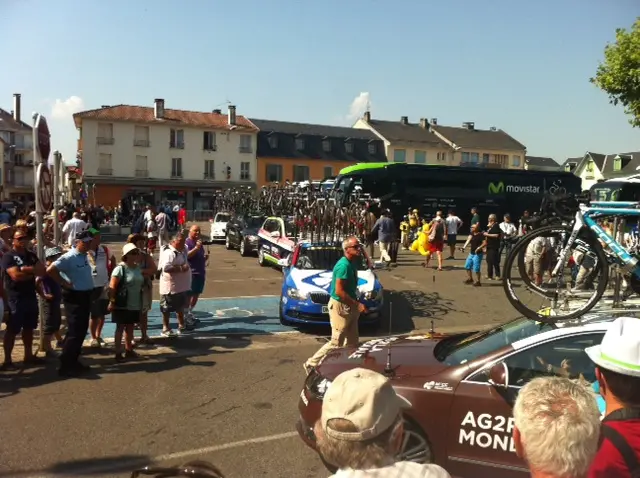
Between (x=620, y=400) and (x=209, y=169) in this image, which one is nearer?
(x=620, y=400)

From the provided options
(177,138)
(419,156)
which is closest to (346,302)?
(177,138)

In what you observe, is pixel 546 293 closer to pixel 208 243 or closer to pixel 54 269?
pixel 54 269

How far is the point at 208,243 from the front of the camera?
84.7ft

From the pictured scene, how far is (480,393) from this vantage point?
3.99m

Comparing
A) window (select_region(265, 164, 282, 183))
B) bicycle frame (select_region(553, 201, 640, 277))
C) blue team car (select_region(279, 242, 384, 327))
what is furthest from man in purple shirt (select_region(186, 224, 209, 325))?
window (select_region(265, 164, 282, 183))

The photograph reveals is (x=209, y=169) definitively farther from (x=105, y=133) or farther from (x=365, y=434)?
(x=365, y=434)

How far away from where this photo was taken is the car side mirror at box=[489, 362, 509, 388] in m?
3.80

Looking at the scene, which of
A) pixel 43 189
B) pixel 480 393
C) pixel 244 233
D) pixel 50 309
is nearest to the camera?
pixel 480 393

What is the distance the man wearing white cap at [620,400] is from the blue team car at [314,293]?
7.19 metres

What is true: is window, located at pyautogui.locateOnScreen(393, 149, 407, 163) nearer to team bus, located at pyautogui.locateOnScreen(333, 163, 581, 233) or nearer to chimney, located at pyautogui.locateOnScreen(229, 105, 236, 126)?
chimney, located at pyautogui.locateOnScreen(229, 105, 236, 126)

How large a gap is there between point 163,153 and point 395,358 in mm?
50109

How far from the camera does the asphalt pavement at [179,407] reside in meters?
4.67

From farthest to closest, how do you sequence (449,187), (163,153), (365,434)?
(163,153) → (449,187) → (365,434)

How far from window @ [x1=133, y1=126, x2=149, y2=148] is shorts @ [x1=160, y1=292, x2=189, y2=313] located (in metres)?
45.2
